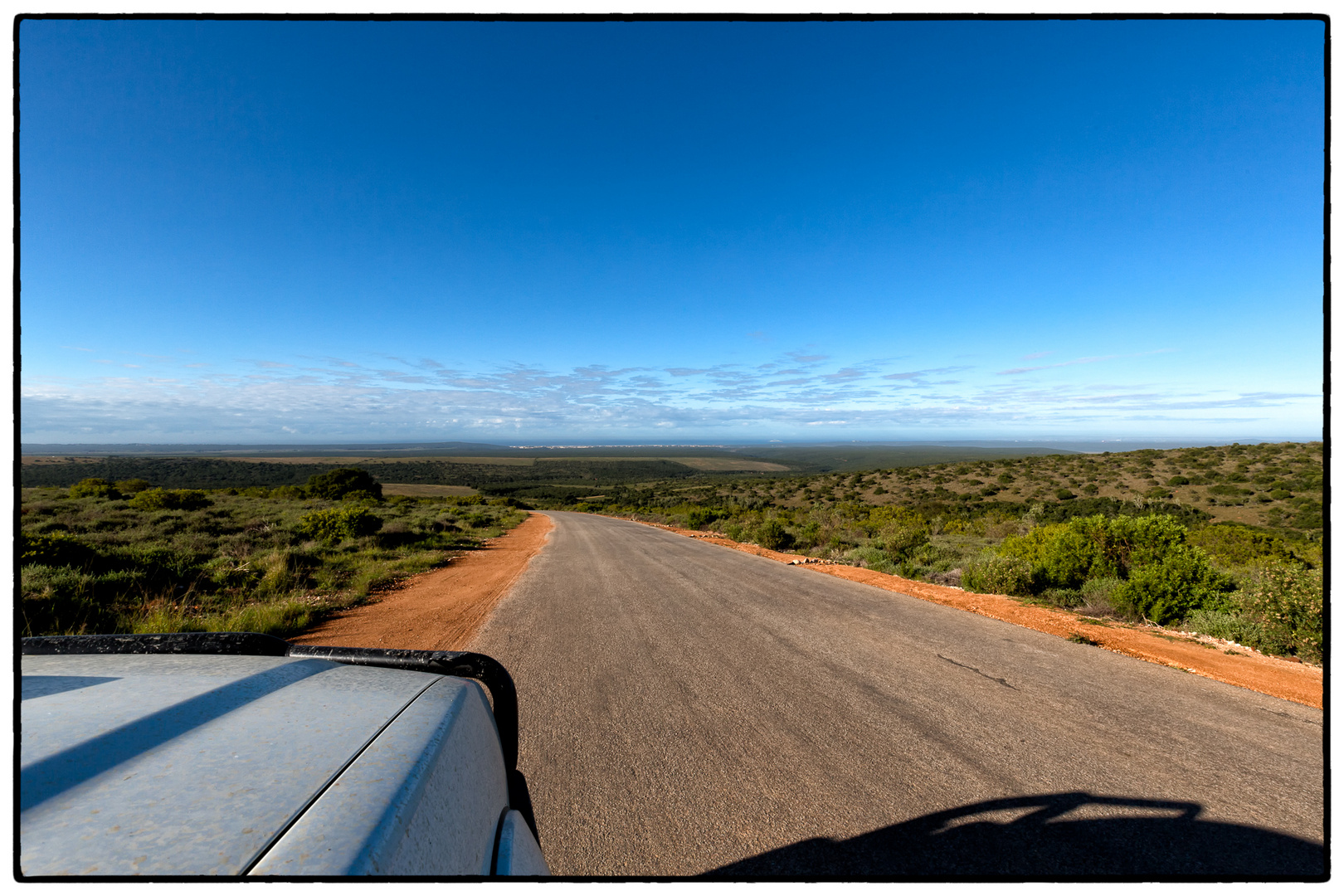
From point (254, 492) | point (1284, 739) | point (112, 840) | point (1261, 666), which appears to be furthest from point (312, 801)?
point (254, 492)

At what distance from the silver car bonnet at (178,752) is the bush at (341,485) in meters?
41.9

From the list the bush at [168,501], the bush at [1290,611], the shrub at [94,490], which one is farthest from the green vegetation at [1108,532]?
the shrub at [94,490]

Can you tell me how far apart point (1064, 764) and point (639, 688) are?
10.3ft

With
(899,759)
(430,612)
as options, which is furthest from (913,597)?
Result: (430,612)

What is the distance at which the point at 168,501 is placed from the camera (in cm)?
2036

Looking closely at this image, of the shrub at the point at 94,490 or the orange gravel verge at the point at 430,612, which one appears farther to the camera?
the shrub at the point at 94,490

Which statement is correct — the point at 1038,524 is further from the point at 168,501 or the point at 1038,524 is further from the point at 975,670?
the point at 168,501

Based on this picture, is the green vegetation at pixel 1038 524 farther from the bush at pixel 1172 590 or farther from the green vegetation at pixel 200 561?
the green vegetation at pixel 200 561

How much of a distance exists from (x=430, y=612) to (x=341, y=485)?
128 feet

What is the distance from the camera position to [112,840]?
2.20 feet

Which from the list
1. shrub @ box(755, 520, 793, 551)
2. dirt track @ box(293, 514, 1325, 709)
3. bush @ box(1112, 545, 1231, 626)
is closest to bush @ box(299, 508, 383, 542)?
dirt track @ box(293, 514, 1325, 709)

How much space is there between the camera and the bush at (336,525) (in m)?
15.3

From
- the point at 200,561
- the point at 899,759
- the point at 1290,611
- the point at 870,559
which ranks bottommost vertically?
the point at 870,559

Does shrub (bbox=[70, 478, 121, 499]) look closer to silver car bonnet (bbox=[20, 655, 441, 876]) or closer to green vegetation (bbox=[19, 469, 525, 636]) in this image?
green vegetation (bbox=[19, 469, 525, 636])
